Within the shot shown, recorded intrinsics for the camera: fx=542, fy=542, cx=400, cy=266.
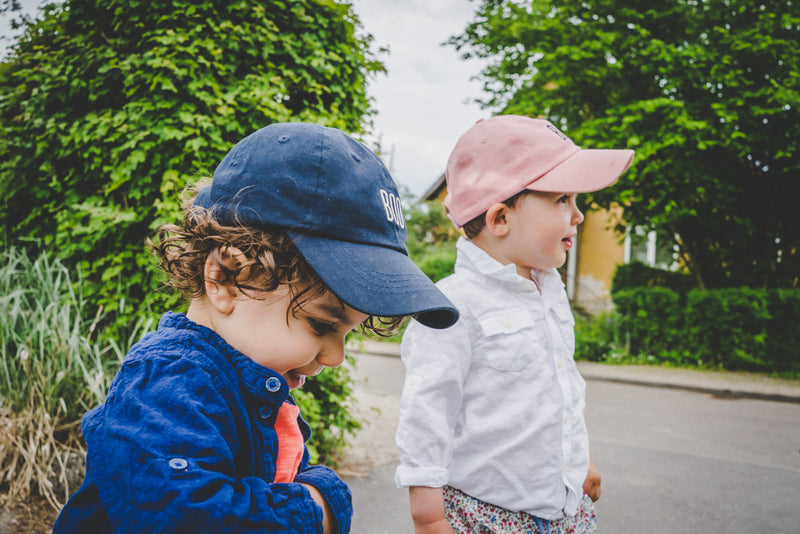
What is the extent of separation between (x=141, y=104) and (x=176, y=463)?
2948 mm

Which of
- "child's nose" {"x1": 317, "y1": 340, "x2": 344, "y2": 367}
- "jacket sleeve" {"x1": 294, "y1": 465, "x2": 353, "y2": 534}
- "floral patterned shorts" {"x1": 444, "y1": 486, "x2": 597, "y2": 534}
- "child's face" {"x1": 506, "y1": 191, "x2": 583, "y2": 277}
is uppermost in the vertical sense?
"child's face" {"x1": 506, "y1": 191, "x2": 583, "y2": 277}

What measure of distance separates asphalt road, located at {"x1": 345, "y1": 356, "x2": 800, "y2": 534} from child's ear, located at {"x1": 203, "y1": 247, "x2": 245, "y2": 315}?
2597 millimetres

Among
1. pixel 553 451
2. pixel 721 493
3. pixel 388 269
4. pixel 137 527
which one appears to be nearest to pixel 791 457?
pixel 721 493

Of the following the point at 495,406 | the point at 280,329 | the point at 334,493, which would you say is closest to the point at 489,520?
the point at 495,406

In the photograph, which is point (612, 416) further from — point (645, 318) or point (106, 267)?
point (106, 267)

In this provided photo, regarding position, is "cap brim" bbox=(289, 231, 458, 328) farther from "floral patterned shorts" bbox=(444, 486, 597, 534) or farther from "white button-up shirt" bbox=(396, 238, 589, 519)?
"floral patterned shorts" bbox=(444, 486, 597, 534)

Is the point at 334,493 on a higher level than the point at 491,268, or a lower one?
lower

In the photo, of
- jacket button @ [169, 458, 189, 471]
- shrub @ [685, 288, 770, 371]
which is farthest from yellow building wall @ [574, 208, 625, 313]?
jacket button @ [169, 458, 189, 471]

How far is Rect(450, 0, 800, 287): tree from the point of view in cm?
897

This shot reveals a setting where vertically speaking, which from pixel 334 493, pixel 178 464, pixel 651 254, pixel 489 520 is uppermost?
pixel 651 254

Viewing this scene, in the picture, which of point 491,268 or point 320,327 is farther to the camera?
point 491,268

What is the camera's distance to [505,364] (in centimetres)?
163

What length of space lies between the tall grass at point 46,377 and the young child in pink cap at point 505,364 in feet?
6.79

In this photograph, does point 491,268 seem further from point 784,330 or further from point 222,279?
point 784,330
